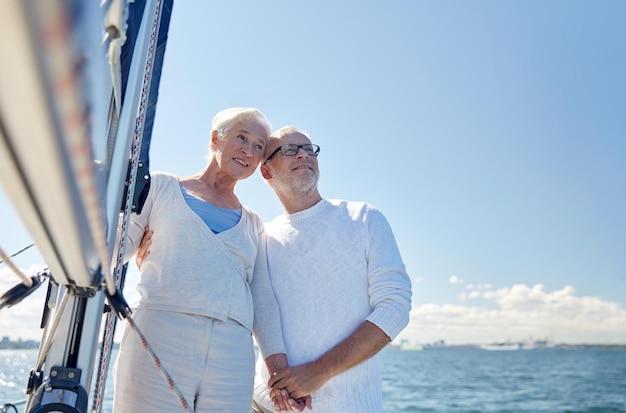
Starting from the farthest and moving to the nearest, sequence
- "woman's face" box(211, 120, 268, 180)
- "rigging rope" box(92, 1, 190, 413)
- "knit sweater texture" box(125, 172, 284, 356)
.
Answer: "woman's face" box(211, 120, 268, 180)
"knit sweater texture" box(125, 172, 284, 356)
"rigging rope" box(92, 1, 190, 413)

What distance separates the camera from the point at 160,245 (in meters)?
2.09

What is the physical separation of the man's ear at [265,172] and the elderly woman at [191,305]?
51 cm

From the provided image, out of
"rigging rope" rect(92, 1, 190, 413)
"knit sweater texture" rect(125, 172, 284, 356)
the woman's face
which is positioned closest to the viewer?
"rigging rope" rect(92, 1, 190, 413)

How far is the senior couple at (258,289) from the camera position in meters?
1.93

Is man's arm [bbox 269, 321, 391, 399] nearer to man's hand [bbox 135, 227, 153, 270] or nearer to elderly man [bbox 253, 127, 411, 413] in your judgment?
elderly man [bbox 253, 127, 411, 413]

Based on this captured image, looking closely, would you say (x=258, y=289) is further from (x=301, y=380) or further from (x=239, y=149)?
(x=239, y=149)

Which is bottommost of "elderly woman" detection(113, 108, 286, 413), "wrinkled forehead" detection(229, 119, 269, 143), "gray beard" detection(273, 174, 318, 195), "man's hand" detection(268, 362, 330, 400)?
"man's hand" detection(268, 362, 330, 400)

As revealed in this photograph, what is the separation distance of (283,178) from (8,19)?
247 centimetres

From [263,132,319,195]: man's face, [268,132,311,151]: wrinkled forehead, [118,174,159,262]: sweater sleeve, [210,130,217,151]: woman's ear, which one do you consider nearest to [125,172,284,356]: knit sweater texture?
[118,174,159,262]: sweater sleeve

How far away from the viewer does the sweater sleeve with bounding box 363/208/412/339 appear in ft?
7.88

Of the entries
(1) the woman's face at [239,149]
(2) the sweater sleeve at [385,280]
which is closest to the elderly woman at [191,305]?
(1) the woman's face at [239,149]

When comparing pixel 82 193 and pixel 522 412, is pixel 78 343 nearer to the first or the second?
pixel 82 193

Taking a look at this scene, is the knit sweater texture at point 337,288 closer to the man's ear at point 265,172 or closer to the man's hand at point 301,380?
the man's hand at point 301,380

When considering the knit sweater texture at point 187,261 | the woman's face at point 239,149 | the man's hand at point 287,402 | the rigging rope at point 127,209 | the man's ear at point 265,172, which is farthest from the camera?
the man's ear at point 265,172
